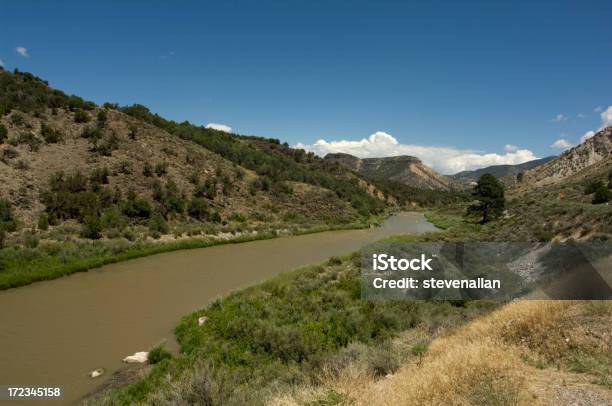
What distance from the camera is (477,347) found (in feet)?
21.1

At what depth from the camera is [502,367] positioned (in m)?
5.70

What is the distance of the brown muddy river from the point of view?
1009 centimetres

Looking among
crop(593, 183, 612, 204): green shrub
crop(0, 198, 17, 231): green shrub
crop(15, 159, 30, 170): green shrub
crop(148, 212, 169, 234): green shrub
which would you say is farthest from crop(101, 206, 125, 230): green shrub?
crop(593, 183, 612, 204): green shrub

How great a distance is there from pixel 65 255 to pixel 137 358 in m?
13.6

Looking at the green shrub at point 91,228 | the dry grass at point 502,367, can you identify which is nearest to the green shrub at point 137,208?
the green shrub at point 91,228

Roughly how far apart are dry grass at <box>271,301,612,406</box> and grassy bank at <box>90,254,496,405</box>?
0.81 m

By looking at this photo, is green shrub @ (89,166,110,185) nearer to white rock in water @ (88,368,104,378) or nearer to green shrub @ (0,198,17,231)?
green shrub @ (0,198,17,231)

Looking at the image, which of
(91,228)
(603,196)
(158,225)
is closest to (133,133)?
(158,225)

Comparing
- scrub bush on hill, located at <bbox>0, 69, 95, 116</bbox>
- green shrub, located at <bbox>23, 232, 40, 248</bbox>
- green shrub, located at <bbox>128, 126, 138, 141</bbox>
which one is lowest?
green shrub, located at <bbox>23, 232, 40, 248</bbox>

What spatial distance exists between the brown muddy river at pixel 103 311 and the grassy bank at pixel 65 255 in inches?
21.4

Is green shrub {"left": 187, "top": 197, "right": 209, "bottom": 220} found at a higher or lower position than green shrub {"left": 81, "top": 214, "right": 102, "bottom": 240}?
higher

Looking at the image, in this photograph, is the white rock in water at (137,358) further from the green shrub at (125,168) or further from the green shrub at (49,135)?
the green shrub at (49,135)

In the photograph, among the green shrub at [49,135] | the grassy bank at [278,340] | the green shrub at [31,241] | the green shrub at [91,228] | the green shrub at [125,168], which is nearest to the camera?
the grassy bank at [278,340]

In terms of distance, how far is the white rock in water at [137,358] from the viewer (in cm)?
1034
